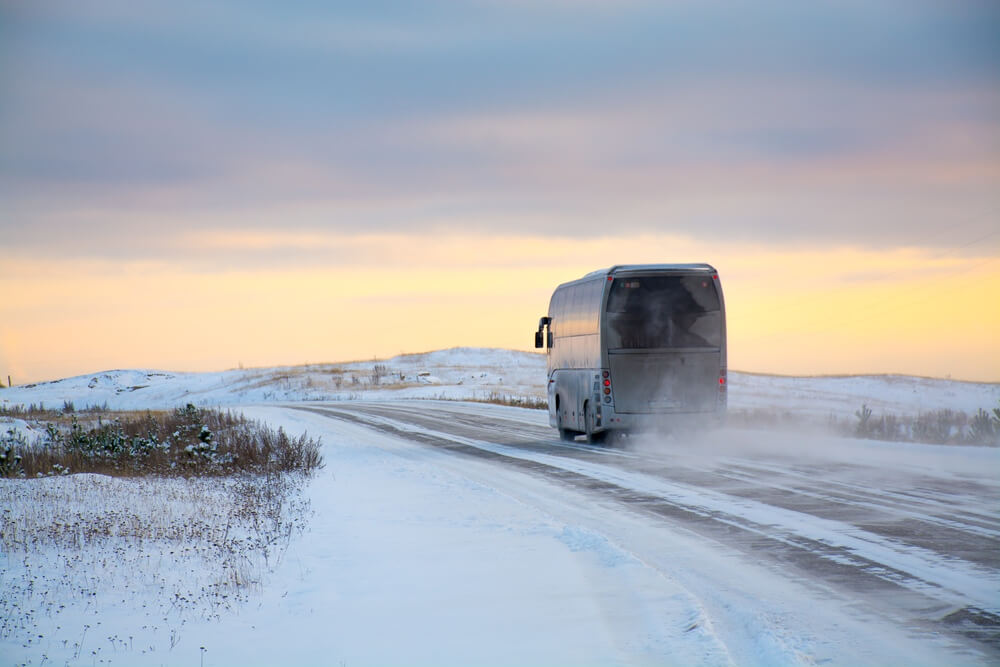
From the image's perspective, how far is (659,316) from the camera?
65.7 ft

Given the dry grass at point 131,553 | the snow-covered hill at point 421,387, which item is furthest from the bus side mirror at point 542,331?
→ the snow-covered hill at point 421,387

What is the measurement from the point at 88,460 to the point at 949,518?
1565cm

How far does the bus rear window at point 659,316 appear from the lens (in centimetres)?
2000

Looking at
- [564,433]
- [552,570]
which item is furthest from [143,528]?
[564,433]

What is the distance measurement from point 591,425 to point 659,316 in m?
2.97

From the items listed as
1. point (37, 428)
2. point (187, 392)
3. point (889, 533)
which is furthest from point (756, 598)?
point (187, 392)

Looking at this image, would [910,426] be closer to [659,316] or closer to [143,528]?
[659,316]

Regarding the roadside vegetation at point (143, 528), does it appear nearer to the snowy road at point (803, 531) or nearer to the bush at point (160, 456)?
the bush at point (160, 456)

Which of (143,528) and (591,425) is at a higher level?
(591,425)

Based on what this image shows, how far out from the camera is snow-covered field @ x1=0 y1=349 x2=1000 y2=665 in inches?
241

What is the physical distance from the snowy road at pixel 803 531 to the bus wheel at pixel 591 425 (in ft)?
1.94

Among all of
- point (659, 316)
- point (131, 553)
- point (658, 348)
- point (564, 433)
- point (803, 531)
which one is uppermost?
point (659, 316)

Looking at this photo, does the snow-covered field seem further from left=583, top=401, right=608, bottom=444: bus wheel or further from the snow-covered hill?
the snow-covered hill

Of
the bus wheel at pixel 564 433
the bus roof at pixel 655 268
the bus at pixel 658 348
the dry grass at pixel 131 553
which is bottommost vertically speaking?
the dry grass at pixel 131 553
